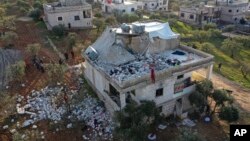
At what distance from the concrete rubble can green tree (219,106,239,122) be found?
31.9 feet

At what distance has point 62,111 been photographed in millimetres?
26266

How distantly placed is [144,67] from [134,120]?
561cm

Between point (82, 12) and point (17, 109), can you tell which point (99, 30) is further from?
point (17, 109)

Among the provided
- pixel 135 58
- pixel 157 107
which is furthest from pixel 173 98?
pixel 135 58

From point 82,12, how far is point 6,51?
51.1 ft

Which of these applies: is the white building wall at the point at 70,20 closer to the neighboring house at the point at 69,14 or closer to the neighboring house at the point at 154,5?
the neighboring house at the point at 69,14

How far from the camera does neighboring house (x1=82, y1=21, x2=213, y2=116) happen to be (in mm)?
23578

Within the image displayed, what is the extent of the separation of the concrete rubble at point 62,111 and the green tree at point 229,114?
31.9 ft

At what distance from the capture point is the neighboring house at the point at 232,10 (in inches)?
2504

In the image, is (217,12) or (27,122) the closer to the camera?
(27,122)

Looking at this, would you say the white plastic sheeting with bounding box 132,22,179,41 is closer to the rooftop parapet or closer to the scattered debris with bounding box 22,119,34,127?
the scattered debris with bounding box 22,119,34,127

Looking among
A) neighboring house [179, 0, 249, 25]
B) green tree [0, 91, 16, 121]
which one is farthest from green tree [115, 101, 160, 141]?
neighboring house [179, 0, 249, 25]

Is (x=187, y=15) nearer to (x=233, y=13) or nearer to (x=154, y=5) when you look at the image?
(x=233, y=13)

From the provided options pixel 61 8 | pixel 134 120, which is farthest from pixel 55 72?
pixel 61 8
